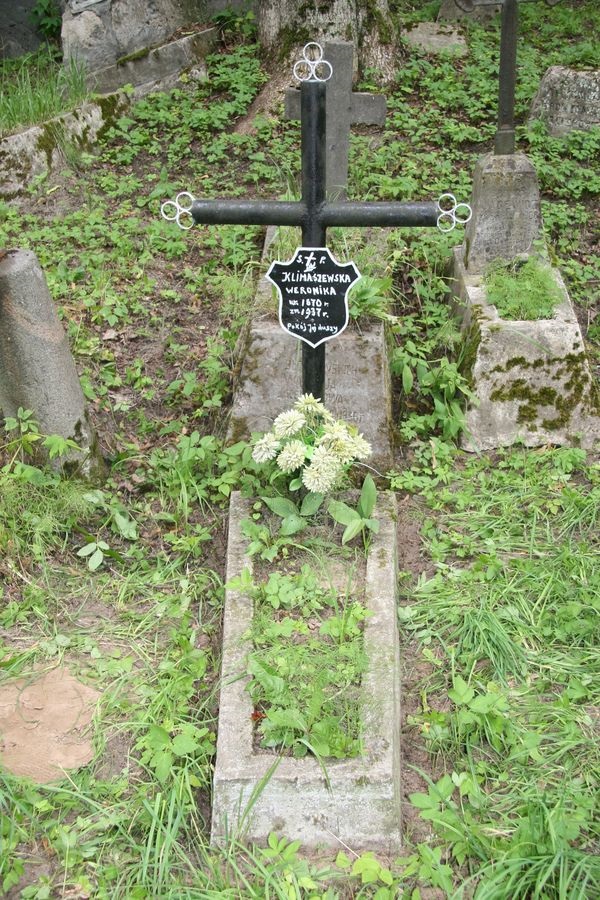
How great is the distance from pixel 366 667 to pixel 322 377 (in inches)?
45.1

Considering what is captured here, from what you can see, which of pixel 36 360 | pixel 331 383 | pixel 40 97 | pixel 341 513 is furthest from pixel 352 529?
pixel 40 97

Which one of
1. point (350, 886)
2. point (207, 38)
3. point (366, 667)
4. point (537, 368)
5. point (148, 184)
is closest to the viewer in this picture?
point (350, 886)

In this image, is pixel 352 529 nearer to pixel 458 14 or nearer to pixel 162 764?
pixel 162 764

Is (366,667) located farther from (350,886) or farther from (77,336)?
(77,336)

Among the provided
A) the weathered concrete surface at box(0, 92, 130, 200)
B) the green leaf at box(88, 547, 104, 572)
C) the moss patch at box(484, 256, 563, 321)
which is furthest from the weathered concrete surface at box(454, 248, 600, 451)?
the weathered concrete surface at box(0, 92, 130, 200)

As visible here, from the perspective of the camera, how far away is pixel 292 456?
3.31m

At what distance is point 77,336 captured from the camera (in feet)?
15.5

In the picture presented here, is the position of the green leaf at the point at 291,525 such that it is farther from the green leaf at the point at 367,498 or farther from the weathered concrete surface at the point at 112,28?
the weathered concrete surface at the point at 112,28

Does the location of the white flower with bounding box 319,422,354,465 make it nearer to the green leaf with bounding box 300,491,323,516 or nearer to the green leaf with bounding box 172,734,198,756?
the green leaf with bounding box 300,491,323,516

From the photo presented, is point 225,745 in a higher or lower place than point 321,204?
lower

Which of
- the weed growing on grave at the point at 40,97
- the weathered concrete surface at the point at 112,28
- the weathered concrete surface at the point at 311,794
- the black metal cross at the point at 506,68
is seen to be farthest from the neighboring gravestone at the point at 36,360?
the weathered concrete surface at the point at 112,28

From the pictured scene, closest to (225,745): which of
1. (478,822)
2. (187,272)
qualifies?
(478,822)

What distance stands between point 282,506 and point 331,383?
0.80 m

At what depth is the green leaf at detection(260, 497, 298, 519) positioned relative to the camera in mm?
3555
